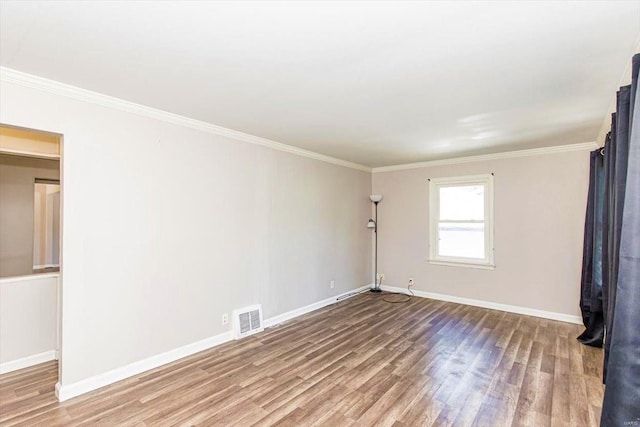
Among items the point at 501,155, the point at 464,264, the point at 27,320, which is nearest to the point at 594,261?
the point at 464,264

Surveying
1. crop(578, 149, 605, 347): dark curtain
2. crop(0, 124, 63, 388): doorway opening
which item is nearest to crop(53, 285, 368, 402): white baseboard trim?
crop(0, 124, 63, 388): doorway opening

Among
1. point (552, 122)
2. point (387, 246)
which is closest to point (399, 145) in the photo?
point (552, 122)

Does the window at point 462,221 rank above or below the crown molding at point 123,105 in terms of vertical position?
below

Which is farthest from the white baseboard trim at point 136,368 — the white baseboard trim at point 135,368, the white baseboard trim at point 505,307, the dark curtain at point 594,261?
the dark curtain at point 594,261

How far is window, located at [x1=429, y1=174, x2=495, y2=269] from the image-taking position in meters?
5.02

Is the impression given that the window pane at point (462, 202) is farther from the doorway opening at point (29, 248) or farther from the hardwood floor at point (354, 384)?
the doorway opening at point (29, 248)

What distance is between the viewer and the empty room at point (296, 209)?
1.71 meters

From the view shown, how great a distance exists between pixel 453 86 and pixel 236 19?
1689 mm

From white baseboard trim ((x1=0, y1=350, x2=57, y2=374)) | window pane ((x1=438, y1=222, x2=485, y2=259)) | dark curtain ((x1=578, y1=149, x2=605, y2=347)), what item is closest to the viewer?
white baseboard trim ((x1=0, y1=350, x2=57, y2=374))

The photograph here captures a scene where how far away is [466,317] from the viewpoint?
449 centimetres

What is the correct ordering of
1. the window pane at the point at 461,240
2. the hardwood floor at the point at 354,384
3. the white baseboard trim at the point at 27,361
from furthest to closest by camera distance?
the window pane at the point at 461,240 < the white baseboard trim at the point at 27,361 < the hardwood floor at the point at 354,384

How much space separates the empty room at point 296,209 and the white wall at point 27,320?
2 cm

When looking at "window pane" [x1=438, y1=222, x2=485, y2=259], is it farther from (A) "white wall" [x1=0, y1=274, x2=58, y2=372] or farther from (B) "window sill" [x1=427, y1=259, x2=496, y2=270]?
(A) "white wall" [x1=0, y1=274, x2=58, y2=372]

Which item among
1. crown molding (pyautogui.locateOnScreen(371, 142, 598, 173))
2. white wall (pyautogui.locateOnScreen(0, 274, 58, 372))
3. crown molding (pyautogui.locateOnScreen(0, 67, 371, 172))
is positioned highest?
crown molding (pyautogui.locateOnScreen(0, 67, 371, 172))
